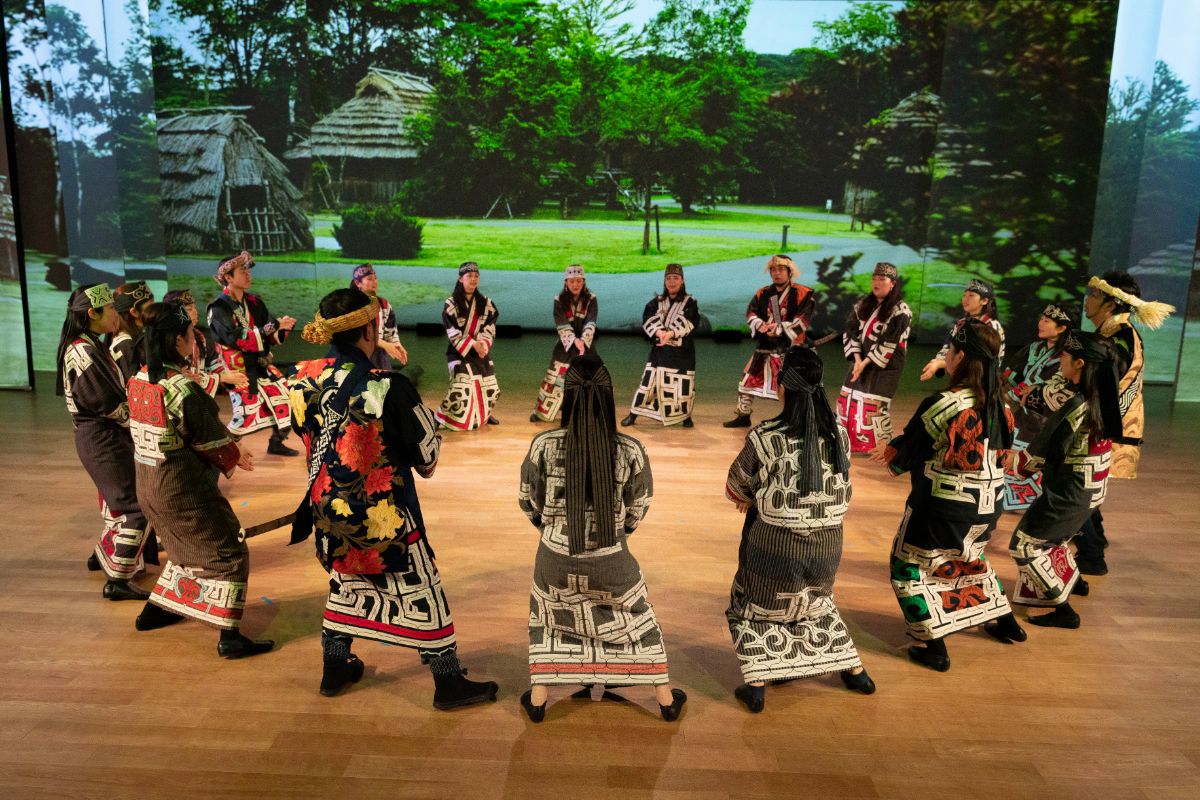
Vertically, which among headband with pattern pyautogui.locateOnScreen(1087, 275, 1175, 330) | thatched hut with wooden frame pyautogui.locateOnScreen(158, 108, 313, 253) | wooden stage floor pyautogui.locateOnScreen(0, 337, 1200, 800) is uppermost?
thatched hut with wooden frame pyautogui.locateOnScreen(158, 108, 313, 253)

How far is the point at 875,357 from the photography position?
654 cm

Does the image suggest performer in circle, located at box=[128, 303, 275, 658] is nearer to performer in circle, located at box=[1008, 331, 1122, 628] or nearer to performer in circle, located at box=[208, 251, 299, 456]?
performer in circle, located at box=[208, 251, 299, 456]

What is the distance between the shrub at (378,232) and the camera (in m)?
12.0

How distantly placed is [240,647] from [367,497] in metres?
1.07

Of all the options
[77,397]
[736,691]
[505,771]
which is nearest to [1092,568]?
[736,691]

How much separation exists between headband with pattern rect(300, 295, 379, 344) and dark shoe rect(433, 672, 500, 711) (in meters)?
1.32

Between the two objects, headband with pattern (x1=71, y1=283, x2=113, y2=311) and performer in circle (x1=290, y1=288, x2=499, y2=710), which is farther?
headband with pattern (x1=71, y1=283, x2=113, y2=311)

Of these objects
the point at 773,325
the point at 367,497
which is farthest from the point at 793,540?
the point at 773,325

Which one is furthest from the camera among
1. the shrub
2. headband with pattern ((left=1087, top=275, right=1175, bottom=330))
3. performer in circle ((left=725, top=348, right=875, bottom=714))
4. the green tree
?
the shrub

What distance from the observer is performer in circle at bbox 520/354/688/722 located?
3.04m

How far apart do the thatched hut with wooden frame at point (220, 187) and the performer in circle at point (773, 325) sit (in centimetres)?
654

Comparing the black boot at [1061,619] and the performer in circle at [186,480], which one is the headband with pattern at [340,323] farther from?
the black boot at [1061,619]

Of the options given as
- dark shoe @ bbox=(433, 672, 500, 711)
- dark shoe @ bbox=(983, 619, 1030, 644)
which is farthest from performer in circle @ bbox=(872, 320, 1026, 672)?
dark shoe @ bbox=(433, 672, 500, 711)

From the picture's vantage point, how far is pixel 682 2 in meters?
11.5
